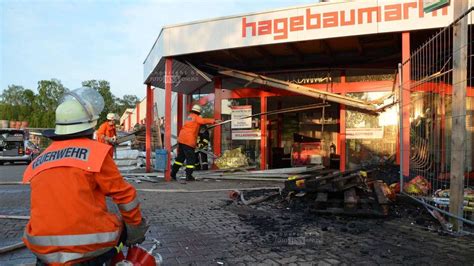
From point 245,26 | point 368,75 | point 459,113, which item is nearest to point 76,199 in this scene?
point 459,113

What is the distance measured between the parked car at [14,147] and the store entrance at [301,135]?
596 inches

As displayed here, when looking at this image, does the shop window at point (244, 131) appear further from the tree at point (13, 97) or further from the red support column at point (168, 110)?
the tree at point (13, 97)

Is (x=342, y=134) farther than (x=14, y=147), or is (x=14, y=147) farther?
(x=14, y=147)

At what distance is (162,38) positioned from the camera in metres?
11.1

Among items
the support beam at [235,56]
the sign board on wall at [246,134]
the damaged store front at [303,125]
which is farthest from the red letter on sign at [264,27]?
the sign board on wall at [246,134]

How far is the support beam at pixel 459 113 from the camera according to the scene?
4617 millimetres

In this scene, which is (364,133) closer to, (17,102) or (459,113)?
(459,113)

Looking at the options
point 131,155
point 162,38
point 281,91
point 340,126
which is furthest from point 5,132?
point 340,126

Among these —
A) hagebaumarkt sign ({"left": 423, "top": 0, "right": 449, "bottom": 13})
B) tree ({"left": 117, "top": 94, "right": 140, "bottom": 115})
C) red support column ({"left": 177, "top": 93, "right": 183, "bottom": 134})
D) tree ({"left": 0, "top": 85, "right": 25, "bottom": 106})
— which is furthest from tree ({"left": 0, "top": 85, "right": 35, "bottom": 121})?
hagebaumarkt sign ({"left": 423, "top": 0, "right": 449, "bottom": 13})

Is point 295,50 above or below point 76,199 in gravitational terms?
above

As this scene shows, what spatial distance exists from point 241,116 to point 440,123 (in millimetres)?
5833

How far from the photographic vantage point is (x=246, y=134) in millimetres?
13086

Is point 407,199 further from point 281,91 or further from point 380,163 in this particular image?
point 281,91

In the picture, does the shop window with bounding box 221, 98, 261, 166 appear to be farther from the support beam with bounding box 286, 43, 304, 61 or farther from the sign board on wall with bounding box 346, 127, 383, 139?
the sign board on wall with bounding box 346, 127, 383, 139
